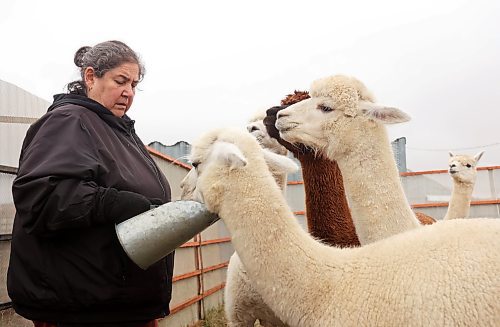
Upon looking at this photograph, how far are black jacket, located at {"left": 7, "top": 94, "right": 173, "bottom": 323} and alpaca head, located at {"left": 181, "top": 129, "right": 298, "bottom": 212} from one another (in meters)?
0.41

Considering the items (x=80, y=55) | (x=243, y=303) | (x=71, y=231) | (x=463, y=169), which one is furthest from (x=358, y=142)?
(x=463, y=169)

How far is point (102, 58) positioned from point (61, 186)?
3.01 feet

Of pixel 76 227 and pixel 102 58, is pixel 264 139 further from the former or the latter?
pixel 76 227

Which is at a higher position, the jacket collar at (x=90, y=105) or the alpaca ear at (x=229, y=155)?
the jacket collar at (x=90, y=105)

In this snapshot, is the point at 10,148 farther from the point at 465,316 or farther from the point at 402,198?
the point at 465,316

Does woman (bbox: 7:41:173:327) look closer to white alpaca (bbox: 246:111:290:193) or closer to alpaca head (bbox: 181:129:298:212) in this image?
alpaca head (bbox: 181:129:298:212)

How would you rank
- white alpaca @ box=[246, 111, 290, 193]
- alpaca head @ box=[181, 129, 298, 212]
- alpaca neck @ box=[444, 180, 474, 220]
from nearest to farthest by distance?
1. alpaca head @ box=[181, 129, 298, 212]
2. white alpaca @ box=[246, 111, 290, 193]
3. alpaca neck @ box=[444, 180, 474, 220]

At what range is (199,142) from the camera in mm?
3215

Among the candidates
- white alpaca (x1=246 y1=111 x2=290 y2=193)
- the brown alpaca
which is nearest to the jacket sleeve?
the brown alpaca

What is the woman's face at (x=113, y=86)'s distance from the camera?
3111 mm

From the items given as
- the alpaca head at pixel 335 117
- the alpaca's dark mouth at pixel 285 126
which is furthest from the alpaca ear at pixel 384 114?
the alpaca's dark mouth at pixel 285 126

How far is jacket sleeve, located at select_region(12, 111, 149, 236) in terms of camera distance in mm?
2502

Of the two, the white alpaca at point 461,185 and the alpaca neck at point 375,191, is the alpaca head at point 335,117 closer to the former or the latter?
the alpaca neck at point 375,191

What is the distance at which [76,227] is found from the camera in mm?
2590
